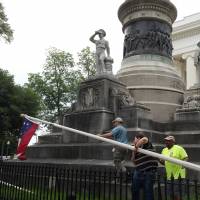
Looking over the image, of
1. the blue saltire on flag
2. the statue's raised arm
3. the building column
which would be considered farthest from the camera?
the building column

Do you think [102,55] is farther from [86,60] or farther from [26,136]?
[86,60]

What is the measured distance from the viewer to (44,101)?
148 feet

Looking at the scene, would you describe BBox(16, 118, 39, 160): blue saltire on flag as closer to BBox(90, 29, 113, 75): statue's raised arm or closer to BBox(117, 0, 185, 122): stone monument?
BBox(90, 29, 113, 75): statue's raised arm

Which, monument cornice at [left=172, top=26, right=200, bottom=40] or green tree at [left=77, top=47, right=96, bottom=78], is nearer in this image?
green tree at [left=77, top=47, right=96, bottom=78]

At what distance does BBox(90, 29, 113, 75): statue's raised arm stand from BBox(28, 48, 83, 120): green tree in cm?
2650

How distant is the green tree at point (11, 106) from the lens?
34.5m

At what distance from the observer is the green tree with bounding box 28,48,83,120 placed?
148 ft

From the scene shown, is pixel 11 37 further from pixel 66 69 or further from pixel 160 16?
pixel 66 69

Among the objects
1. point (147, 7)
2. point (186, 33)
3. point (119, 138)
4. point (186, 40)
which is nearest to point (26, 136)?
point (119, 138)

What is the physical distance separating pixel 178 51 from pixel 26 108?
94.7ft

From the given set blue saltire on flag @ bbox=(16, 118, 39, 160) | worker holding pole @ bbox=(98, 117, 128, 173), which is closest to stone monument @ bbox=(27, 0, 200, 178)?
worker holding pole @ bbox=(98, 117, 128, 173)

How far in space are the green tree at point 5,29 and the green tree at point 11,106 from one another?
843 cm

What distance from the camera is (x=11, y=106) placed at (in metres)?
35.4

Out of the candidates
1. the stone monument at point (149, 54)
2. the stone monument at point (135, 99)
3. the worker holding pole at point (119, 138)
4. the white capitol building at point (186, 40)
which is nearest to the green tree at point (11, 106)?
the stone monument at point (149, 54)
